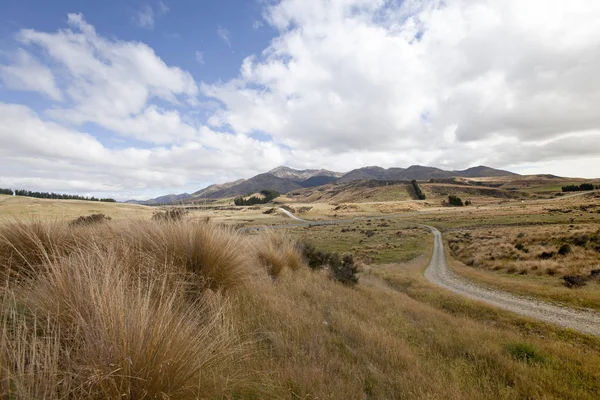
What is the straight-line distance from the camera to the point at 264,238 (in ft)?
32.3

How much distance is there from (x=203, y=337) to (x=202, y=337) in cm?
9

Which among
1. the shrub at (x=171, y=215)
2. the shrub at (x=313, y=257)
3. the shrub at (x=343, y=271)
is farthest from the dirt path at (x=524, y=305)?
the shrub at (x=171, y=215)

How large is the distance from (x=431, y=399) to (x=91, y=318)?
359cm

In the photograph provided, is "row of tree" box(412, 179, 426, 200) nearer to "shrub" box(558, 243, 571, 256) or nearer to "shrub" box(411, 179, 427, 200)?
"shrub" box(411, 179, 427, 200)

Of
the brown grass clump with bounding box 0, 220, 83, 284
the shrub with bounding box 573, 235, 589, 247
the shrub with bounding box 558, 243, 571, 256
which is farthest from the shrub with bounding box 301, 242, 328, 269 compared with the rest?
the shrub with bounding box 573, 235, 589, 247

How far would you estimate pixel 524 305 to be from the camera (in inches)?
541

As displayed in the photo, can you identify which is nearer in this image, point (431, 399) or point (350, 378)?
point (431, 399)

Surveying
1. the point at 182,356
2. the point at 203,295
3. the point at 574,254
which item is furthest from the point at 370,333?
the point at 574,254

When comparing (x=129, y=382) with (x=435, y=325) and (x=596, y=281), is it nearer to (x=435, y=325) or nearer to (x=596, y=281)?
(x=435, y=325)

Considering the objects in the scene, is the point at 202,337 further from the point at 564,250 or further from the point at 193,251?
the point at 564,250

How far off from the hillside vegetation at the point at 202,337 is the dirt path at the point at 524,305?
404 cm

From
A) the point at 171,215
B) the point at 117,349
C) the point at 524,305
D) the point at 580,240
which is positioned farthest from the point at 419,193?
the point at 117,349

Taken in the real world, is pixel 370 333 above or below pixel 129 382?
below

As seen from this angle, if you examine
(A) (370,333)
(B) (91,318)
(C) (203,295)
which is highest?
(B) (91,318)
